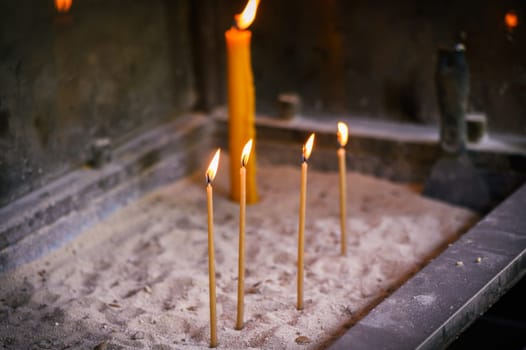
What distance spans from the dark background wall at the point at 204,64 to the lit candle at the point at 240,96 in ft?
2.17

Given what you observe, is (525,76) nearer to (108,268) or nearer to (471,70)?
(471,70)

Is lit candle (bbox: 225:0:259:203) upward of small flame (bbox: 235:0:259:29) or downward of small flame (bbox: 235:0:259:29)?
downward

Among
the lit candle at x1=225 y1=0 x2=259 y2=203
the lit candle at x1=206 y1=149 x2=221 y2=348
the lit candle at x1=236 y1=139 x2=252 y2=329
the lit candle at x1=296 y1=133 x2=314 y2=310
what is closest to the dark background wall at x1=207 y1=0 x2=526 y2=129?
the lit candle at x1=225 y1=0 x2=259 y2=203

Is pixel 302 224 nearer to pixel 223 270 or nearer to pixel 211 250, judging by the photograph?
pixel 211 250

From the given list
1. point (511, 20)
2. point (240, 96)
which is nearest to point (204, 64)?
point (240, 96)

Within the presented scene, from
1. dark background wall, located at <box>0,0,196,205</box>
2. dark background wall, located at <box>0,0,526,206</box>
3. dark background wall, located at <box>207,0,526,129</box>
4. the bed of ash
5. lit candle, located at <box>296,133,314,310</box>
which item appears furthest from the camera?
dark background wall, located at <box>207,0,526,129</box>

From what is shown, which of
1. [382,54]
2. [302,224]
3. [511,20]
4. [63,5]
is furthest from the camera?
[382,54]

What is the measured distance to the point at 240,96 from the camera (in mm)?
4766

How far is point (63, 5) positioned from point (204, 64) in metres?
1.33

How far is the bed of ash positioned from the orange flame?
1.20 meters

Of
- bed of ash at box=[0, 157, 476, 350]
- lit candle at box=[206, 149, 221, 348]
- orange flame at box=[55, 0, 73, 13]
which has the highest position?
orange flame at box=[55, 0, 73, 13]

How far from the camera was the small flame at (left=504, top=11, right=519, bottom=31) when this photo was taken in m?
4.57

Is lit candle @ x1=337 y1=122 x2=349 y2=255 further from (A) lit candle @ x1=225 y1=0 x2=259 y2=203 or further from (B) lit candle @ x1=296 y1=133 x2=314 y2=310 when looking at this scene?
(A) lit candle @ x1=225 y1=0 x2=259 y2=203

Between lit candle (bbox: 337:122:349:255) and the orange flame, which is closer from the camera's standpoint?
lit candle (bbox: 337:122:349:255)
